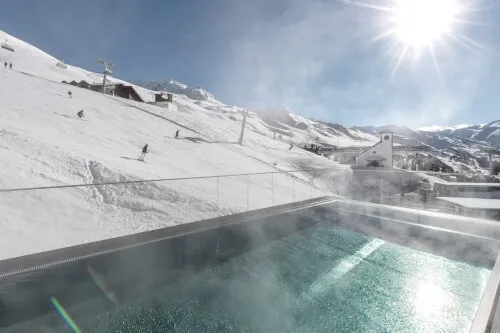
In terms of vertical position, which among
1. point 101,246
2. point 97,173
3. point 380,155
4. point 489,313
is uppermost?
point 380,155

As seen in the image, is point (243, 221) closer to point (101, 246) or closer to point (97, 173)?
point (101, 246)

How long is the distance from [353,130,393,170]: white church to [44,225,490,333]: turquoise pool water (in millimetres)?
23363

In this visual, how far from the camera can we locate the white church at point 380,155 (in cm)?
2698

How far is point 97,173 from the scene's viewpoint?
25.7ft

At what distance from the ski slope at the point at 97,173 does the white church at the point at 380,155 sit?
11396 millimetres

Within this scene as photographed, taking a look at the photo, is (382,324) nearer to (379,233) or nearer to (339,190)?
(379,233)

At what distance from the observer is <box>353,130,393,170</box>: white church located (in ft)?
88.5

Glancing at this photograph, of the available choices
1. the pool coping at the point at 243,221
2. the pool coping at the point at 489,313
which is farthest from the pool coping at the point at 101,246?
the pool coping at the point at 489,313

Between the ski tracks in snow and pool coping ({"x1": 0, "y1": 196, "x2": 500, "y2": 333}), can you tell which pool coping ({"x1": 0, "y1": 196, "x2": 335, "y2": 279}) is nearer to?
pool coping ({"x1": 0, "y1": 196, "x2": 500, "y2": 333})

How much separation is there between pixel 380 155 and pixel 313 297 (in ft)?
87.2

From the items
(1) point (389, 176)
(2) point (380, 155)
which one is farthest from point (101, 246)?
(2) point (380, 155)

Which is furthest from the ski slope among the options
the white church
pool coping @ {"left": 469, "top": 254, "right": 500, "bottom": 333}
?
the white church

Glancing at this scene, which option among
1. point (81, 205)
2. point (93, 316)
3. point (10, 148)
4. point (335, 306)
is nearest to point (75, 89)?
point (10, 148)

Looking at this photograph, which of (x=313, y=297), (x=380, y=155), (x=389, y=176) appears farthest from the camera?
(x=380, y=155)
